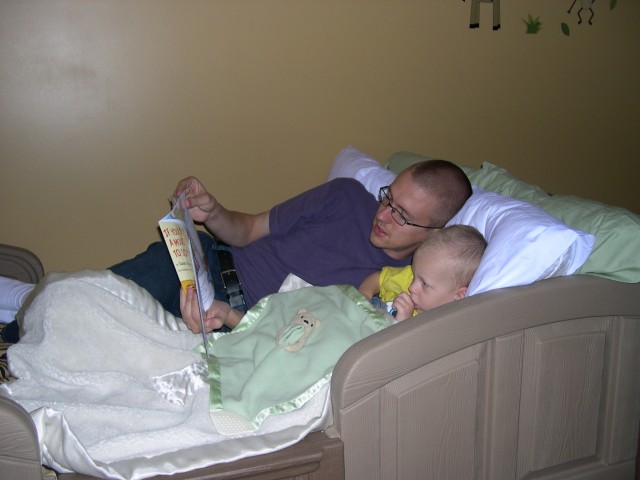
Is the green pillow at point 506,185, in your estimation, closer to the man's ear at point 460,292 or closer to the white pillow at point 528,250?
the white pillow at point 528,250

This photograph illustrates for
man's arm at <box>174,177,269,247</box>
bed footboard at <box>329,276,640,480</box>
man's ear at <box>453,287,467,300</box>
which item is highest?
man's arm at <box>174,177,269,247</box>

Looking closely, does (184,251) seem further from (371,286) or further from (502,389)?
(502,389)

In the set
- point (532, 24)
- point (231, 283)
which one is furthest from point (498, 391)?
point (532, 24)

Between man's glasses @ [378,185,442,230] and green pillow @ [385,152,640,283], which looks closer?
green pillow @ [385,152,640,283]

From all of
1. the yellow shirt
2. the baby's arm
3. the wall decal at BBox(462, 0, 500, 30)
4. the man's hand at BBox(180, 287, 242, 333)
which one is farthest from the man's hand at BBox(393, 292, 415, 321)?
the wall decal at BBox(462, 0, 500, 30)

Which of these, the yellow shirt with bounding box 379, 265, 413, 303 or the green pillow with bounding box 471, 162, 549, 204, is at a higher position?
the green pillow with bounding box 471, 162, 549, 204

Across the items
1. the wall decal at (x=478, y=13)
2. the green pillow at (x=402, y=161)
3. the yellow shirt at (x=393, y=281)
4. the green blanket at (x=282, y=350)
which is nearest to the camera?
the green blanket at (x=282, y=350)

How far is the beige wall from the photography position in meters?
2.42

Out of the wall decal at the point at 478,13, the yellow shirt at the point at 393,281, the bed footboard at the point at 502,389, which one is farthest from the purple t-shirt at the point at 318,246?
the wall decal at the point at 478,13

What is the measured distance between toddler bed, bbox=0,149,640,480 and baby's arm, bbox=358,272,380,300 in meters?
0.41

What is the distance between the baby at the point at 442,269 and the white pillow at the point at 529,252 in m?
0.05

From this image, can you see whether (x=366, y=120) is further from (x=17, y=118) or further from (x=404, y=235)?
(x=17, y=118)

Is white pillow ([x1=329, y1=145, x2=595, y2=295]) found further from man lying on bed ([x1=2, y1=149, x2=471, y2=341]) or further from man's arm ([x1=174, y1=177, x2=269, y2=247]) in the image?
man's arm ([x1=174, y1=177, x2=269, y2=247])

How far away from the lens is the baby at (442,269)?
4.96 ft
